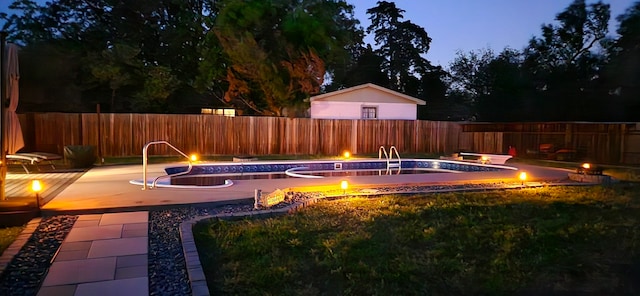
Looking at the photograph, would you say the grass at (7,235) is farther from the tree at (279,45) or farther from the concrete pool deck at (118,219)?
the tree at (279,45)

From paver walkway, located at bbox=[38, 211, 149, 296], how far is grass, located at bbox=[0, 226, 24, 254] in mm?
497

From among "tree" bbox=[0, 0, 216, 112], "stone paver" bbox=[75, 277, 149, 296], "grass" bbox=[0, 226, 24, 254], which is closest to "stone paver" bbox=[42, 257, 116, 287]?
"stone paver" bbox=[75, 277, 149, 296]

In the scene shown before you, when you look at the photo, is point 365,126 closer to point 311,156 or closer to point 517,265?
point 311,156

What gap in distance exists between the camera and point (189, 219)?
5219 mm

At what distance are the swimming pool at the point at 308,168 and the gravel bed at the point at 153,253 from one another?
152 inches

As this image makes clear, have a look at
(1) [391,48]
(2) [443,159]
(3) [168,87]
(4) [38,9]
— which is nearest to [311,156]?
(2) [443,159]

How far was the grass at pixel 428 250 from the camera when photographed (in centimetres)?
329

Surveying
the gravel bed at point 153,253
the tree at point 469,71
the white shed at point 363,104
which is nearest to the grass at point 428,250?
the gravel bed at point 153,253

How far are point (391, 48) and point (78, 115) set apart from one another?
24.2 meters

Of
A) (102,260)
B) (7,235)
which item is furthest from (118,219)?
(102,260)

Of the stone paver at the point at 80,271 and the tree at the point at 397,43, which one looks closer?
the stone paver at the point at 80,271

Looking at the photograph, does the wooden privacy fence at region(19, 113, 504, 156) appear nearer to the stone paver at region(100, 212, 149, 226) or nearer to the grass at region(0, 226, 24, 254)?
the stone paver at region(100, 212, 149, 226)

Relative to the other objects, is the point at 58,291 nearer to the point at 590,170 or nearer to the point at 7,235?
the point at 7,235

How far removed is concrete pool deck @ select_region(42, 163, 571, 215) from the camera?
5711mm
